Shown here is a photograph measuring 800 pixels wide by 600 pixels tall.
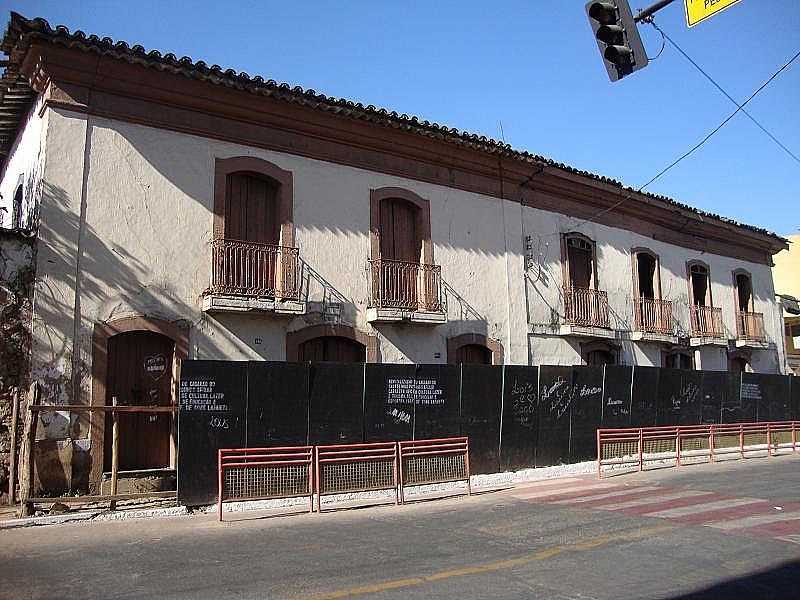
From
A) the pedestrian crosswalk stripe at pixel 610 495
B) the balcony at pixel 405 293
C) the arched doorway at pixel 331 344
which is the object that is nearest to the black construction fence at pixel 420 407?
the arched doorway at pixel 331 344

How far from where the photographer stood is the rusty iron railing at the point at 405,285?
1502cm

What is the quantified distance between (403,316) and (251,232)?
11.6 feet

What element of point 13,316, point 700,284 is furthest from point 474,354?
point 700,284

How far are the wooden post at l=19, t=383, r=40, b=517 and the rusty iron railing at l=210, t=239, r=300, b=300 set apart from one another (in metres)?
3.73

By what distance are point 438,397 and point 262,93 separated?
659 centimetres

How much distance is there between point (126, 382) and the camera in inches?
476

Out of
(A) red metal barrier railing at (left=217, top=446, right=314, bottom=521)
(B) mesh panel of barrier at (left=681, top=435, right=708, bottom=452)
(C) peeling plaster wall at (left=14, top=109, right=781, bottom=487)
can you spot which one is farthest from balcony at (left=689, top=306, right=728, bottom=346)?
(A) red metal barrier railing at (left=217, top=446, right=314, bottom=521)

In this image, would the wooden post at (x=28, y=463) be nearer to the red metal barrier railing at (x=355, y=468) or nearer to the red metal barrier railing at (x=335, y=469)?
the red metal barrier railing at (x=335, y=469)

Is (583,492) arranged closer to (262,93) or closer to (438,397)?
(438,397)

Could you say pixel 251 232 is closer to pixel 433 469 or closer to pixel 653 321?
pixel 433 469

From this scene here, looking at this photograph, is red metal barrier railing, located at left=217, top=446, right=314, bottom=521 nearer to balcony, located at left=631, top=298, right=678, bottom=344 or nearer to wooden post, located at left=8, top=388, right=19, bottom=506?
wooden post, located at left=8, top=388, right=19, bottom=506

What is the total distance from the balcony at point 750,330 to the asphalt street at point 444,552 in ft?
48.4

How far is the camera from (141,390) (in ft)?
40.0

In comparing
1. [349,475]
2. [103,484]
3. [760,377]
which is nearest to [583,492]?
[349,475]
